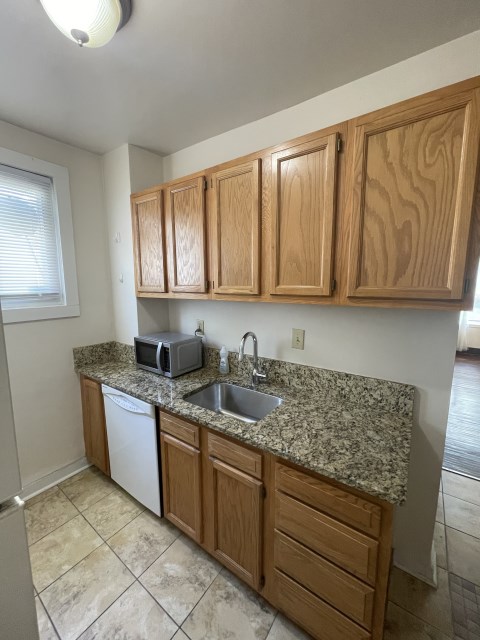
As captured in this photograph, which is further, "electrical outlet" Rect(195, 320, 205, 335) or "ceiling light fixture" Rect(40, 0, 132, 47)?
"electrical outlet" Rect(195, 320, 205, 335)

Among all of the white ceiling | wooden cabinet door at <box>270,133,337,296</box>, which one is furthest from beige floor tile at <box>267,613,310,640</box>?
the white ceiling

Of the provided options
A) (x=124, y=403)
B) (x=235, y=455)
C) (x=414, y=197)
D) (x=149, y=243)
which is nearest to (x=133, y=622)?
(x=235, y=455)

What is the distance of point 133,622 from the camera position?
4.06 feet

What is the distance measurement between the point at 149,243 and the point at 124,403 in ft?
3.70

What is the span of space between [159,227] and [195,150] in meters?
0.68

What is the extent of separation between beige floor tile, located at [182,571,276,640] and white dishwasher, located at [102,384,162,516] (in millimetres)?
545

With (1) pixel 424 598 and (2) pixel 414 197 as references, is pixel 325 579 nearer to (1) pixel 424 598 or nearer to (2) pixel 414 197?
(1) pixel 424 598

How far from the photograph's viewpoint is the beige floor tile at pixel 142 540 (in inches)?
59.7

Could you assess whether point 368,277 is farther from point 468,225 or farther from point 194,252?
point 194,252

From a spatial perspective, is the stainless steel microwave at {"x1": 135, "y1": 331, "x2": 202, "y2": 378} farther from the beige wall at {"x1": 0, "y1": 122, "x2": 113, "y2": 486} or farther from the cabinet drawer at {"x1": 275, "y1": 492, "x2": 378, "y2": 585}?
the cabinet drawer at {"x1": 275, "y1": 492, "x2": 378, "y2": 585}

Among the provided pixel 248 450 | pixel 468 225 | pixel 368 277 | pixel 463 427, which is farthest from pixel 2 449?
pixel 463 427

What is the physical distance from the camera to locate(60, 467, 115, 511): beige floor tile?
1.95 m

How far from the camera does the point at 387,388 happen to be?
1392mm

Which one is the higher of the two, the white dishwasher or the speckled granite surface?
the speckled granite surface
